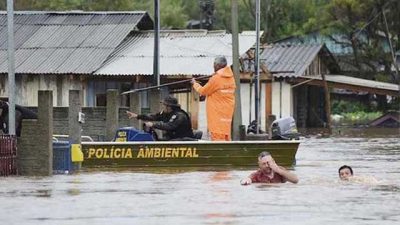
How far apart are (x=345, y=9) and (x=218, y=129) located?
4639 cm

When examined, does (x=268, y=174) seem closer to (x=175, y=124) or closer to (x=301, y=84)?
(x=175, y=124)

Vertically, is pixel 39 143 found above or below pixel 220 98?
below

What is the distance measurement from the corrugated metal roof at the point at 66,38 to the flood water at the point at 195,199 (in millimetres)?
20673

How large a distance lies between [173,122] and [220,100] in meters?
0.98

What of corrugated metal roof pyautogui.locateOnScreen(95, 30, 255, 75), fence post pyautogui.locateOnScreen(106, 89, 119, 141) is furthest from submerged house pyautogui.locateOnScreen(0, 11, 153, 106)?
fence post pyautogui.locateOnScreen(106, 89, 119, 141)

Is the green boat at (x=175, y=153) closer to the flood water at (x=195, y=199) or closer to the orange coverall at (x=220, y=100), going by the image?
the flood water at (x=195, y=199)

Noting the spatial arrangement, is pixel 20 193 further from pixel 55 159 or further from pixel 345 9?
pixel 345 9

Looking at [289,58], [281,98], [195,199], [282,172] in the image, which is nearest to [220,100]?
[282,172]

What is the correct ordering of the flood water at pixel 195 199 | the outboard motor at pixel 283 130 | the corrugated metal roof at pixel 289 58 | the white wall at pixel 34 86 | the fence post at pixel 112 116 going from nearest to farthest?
the flood water at pixel 195 199, the outboard motor at pixel 283 130, the fence post at pixel 112 116, the white wall at pixel 34 86, the corrugated metal roof at pixel 289 58

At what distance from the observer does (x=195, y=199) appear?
16734mm

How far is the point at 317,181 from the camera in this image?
20406mm

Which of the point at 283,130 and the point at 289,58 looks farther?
the point at 289,58

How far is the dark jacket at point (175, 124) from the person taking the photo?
2323cm

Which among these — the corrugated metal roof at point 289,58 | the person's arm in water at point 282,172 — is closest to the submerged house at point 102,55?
the corrugated metal roof at point 289,58
